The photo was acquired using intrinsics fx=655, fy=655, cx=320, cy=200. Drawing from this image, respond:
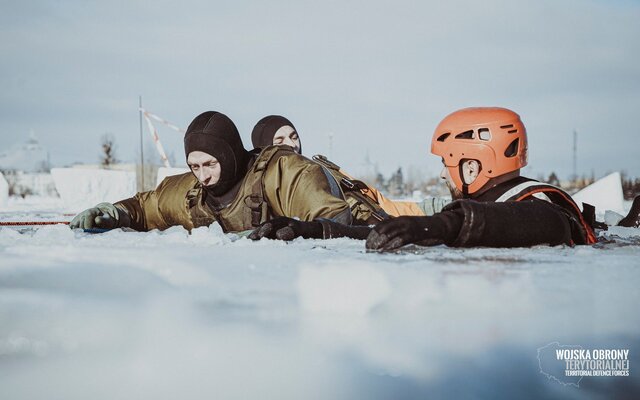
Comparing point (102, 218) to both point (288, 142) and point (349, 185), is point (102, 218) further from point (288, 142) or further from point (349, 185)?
point (288, 142)

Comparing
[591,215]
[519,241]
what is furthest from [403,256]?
[591,215]

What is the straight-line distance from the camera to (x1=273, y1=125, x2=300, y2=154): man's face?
7.20 m

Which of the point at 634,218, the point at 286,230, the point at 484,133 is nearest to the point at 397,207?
the point at 634,218

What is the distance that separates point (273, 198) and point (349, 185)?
88 cm

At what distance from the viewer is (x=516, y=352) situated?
1295 mm

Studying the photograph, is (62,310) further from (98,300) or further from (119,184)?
(119,184)

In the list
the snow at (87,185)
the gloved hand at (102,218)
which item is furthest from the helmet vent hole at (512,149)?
the snow at (87,185)

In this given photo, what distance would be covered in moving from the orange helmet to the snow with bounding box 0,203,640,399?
149cm

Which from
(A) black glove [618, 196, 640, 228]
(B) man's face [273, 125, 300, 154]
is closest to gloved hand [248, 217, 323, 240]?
(A) black glove [618, 196, 640, 228]

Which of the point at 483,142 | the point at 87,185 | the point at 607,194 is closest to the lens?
the point at 483,142

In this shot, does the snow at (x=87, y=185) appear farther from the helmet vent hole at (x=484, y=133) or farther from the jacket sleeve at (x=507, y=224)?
the jacket sleeve at (x=507, y=224)

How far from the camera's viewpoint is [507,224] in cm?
252

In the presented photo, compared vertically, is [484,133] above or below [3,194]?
above

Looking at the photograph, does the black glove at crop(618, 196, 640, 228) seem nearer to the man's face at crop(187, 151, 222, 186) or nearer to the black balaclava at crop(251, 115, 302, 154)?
the man's face at crop(187, 151, 222, 186)
